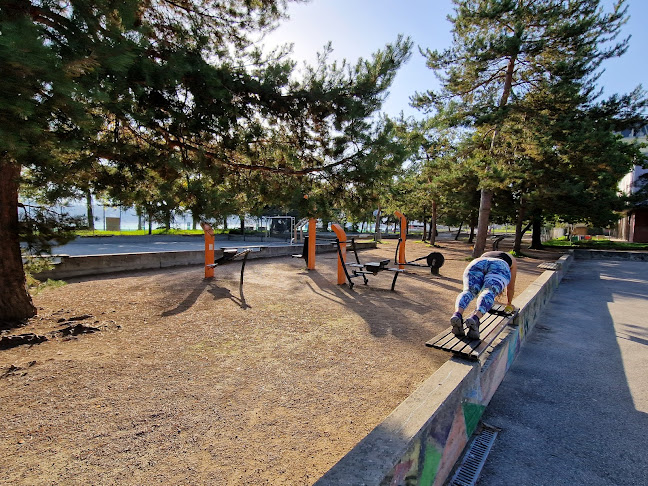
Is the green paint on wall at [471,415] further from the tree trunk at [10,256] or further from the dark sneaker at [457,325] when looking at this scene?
the tree trunk at [10,256]

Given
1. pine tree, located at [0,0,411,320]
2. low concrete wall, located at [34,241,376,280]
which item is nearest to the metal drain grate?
pine tree, located at [0,0,411,320]

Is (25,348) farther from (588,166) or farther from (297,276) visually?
(588,166)

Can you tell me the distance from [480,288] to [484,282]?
0.28 ft

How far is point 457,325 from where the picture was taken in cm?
349

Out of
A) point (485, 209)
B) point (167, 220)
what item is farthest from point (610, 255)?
point (167, 220)

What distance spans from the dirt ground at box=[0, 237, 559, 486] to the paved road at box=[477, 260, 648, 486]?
85cm

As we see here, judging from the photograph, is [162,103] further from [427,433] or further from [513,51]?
[513,51]

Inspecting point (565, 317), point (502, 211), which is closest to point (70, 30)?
point (565, 317)

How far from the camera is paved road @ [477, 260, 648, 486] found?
7.80ft

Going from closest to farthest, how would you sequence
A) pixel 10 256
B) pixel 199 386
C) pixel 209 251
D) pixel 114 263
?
pixel 199 386, pixel 10 256, pixel 209 251, pixel 114 263

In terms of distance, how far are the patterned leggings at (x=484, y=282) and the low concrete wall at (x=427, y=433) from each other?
20.5 inches

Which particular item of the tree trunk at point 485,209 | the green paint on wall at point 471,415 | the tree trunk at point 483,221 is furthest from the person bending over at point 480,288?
the tree trunk at point 483,221

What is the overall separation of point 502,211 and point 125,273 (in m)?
19.0

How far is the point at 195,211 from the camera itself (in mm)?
4281
